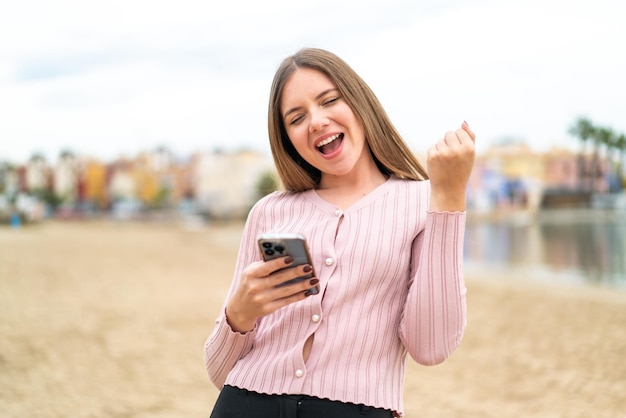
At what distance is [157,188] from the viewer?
85000 millimetres

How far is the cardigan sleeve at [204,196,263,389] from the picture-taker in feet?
5.47

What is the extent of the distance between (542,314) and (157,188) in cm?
7922

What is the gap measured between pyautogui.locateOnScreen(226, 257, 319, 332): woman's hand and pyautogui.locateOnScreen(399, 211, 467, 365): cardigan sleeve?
243 mm

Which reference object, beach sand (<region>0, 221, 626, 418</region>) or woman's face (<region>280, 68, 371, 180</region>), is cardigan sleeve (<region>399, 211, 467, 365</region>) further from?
beach sand (<region>0, 221, 626, 418</region>)

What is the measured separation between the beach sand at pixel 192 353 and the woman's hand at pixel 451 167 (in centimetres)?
362

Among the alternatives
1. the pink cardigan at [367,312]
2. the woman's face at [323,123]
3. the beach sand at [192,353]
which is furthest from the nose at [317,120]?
the beach sand at [192,353]

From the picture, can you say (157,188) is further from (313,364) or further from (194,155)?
(313,364)

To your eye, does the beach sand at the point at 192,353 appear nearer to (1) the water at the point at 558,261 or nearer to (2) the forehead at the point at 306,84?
(1) the water at the point at 558,261

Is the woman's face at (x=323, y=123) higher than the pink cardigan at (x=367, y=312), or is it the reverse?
the woman's face at (x=323, y=123)

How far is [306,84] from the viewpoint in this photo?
1.70m

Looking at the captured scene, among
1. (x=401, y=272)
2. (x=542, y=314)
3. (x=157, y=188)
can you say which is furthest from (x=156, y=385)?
(x=157, y=188)

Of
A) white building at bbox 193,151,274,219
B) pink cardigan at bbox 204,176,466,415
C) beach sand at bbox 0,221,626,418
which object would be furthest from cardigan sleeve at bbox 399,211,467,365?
white building at bbox 193,151,274,219

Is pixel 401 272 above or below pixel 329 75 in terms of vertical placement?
below

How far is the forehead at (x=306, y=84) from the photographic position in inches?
66.8
